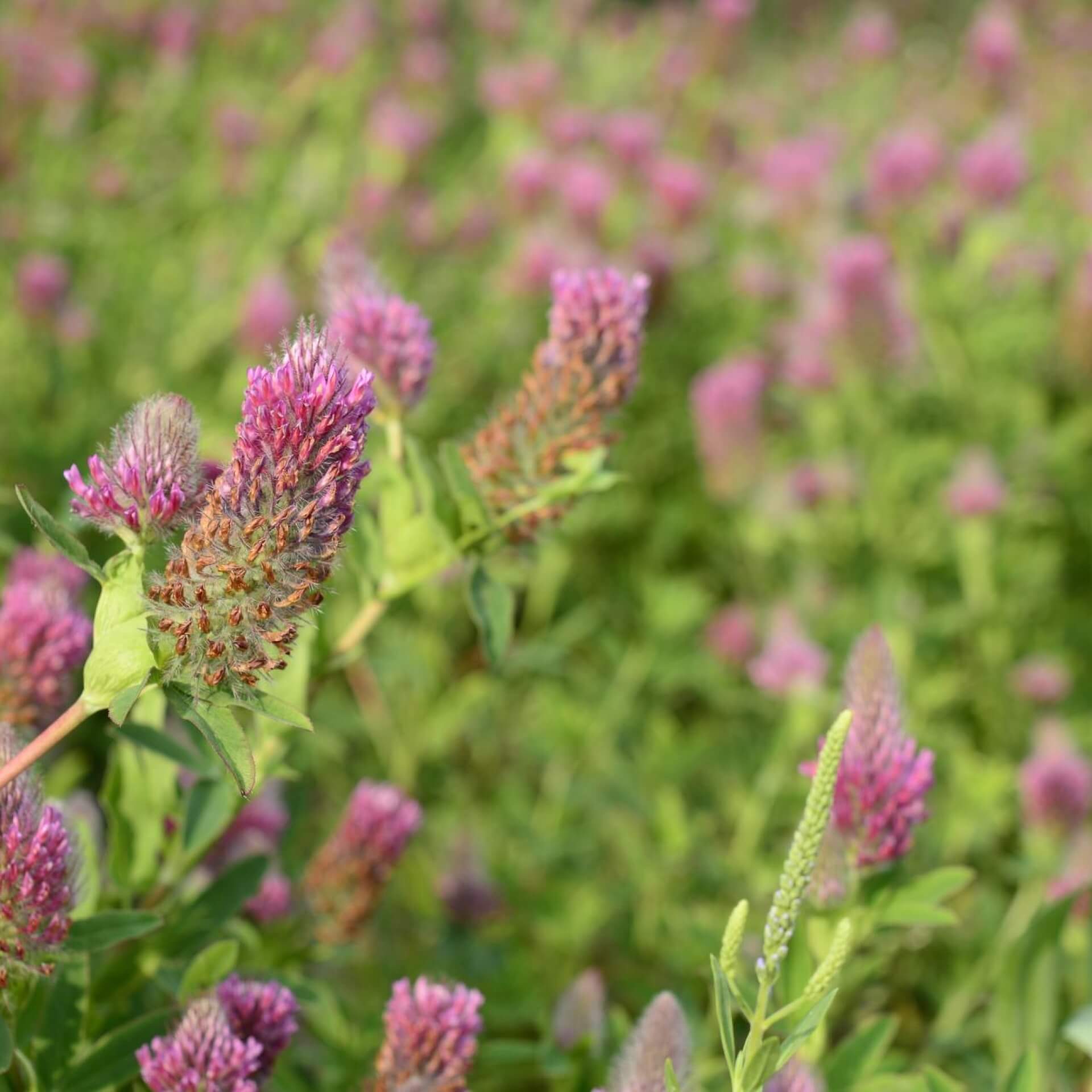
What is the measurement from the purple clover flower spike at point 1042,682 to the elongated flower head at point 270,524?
243cm

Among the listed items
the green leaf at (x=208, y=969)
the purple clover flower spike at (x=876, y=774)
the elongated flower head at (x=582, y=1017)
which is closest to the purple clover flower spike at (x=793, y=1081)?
the purple clover flower spike at (x=876, y=774)

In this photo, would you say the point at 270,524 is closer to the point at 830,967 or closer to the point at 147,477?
the point at 147,477

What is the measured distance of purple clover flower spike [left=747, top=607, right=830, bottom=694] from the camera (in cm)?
266

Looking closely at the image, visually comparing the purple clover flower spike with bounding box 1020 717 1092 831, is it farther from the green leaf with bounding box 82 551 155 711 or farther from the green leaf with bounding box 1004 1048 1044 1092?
the green leaf with bounding box 82 551 155 711

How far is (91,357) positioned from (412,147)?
1.34 metres

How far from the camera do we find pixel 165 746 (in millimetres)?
1309

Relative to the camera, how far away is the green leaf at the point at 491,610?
1.37 m

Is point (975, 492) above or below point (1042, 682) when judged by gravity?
above

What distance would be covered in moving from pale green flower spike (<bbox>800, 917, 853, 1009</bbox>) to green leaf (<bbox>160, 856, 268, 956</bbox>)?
0.60m

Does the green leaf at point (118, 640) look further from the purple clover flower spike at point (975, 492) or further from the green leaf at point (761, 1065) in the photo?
the purple clover flower spike at point (975, 492)

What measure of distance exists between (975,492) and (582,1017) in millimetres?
2042

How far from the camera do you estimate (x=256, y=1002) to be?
114cm

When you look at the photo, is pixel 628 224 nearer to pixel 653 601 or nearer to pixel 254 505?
pixel 653 601

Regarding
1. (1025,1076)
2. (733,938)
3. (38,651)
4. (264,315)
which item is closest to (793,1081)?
(733,938)
